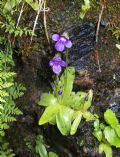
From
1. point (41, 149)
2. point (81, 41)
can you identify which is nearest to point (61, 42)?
point (81, 41)

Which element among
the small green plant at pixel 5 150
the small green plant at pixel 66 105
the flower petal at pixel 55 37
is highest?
the flower petal at pixel 55 37

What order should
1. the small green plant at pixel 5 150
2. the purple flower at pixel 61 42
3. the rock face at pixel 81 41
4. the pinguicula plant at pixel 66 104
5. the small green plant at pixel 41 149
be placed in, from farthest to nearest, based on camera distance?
the small green plant at pixel 5 150, the small green plant at pixel 41 149, the rock face at pixel 81 41, the pinguicula plant at pixel 66 104, the purple flower at pixel 61 42

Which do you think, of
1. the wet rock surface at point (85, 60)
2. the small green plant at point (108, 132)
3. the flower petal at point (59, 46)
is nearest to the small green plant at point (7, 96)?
the wet rock surface at point (85, 60)

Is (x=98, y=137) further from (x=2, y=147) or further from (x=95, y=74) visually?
(x=2, y=147)

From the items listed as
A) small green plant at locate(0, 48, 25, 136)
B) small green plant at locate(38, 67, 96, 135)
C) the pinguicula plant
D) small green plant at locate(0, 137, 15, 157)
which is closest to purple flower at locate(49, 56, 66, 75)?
the pinguicula plant

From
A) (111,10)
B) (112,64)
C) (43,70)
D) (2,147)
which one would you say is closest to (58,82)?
(43,70)

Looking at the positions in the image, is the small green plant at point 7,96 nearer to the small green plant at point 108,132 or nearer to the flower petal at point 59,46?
the flower petal at point 59,46

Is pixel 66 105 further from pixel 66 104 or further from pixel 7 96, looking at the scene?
pixel 7 96
